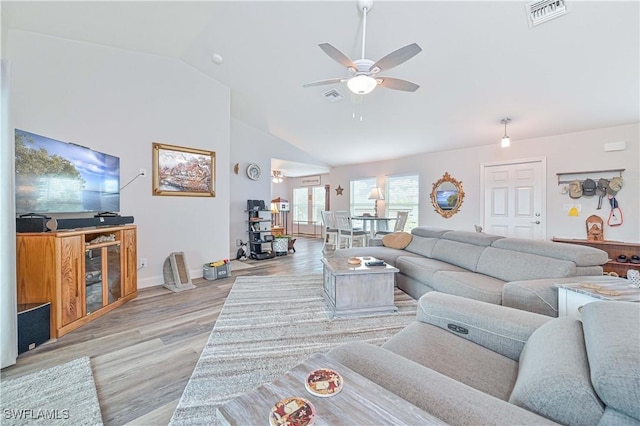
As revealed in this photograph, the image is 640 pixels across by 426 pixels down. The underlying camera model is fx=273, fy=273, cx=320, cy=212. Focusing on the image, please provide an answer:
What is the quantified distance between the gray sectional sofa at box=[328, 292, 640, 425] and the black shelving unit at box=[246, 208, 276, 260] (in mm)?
4668

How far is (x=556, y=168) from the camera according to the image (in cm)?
445

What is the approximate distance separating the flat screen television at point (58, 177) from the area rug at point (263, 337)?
5.96ft

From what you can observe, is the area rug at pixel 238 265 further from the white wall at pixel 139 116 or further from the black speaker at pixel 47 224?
the black speaker at pixel 47 224

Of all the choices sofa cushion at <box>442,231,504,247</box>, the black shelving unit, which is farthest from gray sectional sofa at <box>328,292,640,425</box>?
the black shelving unit

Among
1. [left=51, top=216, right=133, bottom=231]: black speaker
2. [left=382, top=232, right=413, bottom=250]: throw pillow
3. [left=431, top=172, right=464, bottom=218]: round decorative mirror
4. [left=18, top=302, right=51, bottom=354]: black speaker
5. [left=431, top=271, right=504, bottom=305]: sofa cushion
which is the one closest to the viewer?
[left=18, top=302, right=51, bottom=354]: black speaker

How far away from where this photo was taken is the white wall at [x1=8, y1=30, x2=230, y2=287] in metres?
2.89

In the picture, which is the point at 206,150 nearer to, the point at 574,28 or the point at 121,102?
the point at 121,102

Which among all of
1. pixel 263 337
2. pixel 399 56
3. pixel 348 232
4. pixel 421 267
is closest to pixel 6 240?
pixel 263 337

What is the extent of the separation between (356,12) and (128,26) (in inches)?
102

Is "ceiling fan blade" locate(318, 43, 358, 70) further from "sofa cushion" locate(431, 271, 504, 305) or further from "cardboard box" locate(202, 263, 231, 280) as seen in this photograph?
"cardboard box" locate(202, 263, 231, 280)

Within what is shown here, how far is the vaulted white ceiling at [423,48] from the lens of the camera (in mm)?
2631

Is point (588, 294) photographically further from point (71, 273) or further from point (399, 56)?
point (71, 273)

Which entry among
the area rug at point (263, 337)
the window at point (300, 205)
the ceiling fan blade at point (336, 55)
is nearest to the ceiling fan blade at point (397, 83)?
the ceiling fan blade at point (336, 55)

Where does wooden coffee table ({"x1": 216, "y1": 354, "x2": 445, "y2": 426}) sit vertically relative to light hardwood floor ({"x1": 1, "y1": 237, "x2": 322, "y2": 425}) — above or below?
above
